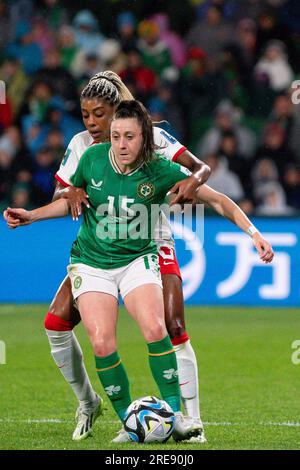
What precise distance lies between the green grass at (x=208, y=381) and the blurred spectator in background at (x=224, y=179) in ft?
6.12

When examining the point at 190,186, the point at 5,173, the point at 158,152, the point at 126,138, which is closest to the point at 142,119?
the point at 126,138

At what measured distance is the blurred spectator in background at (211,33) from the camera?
15.1 metres

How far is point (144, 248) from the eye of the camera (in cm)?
592

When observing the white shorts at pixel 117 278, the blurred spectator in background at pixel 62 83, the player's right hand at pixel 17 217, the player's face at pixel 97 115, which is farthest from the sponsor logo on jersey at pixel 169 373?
the blurred spectator in background at pixel 62 83

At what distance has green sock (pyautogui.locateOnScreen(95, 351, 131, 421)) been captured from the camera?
225 inches

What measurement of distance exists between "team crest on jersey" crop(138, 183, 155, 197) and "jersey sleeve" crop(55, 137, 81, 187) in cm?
56

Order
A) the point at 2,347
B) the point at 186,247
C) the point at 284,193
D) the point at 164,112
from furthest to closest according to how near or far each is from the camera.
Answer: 1. the point at 164,112
2. the point at 284,193
3. the point at 186,247
4. the point at 2,347

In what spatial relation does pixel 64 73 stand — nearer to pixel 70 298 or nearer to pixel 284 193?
pixel 284 193

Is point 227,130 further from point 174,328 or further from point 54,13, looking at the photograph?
point 174,328

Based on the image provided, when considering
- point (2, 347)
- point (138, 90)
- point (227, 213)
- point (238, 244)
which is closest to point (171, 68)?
point (138, 90)

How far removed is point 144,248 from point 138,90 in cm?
887

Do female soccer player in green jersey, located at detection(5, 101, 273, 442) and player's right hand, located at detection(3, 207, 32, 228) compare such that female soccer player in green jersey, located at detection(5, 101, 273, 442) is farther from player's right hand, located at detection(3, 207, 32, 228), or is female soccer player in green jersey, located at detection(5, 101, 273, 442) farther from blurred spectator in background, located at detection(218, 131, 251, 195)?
blurred spectator in background, located at detection(218, 131, 251, 195)

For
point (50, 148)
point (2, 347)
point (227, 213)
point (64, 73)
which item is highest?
point (64, 73)

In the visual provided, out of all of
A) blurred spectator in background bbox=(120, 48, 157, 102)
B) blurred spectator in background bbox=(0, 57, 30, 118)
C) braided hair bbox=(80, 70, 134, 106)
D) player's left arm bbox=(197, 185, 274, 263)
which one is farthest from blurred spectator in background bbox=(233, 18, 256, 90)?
player's left arm bbox=(197, 185, 274, 263)
